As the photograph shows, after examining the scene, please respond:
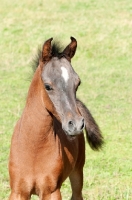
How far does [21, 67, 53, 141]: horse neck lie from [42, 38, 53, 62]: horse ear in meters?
0.11

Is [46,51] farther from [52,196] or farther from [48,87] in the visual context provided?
[52,196]

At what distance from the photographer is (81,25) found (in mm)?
17844

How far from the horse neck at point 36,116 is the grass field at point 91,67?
2.03 feet

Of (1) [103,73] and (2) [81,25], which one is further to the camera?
(2) [81,25]

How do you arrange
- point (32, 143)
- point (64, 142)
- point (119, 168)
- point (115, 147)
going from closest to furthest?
point (32, 143) < point (64, 142) < point (119, 168) < point (115, 147)

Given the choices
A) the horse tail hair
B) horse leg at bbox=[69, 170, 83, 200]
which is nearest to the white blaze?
the horse tail hair

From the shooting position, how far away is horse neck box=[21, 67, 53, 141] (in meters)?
4.40

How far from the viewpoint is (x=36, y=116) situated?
445 cm

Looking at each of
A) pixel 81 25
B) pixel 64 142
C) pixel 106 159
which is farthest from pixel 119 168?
pixel 81 25

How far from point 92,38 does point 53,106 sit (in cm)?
1237

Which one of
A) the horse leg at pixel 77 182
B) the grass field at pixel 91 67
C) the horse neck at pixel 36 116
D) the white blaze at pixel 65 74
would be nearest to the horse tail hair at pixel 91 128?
the horse leg at pixel 77 182

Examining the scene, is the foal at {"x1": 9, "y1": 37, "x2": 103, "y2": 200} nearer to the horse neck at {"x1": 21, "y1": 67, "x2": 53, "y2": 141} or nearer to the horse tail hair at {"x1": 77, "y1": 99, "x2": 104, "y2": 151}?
the horse neck at {"x1": 21, "y1": 67, "x2": 53, "y2": 141}

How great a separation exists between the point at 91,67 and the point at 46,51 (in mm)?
10012

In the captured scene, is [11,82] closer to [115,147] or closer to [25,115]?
[115,147]
